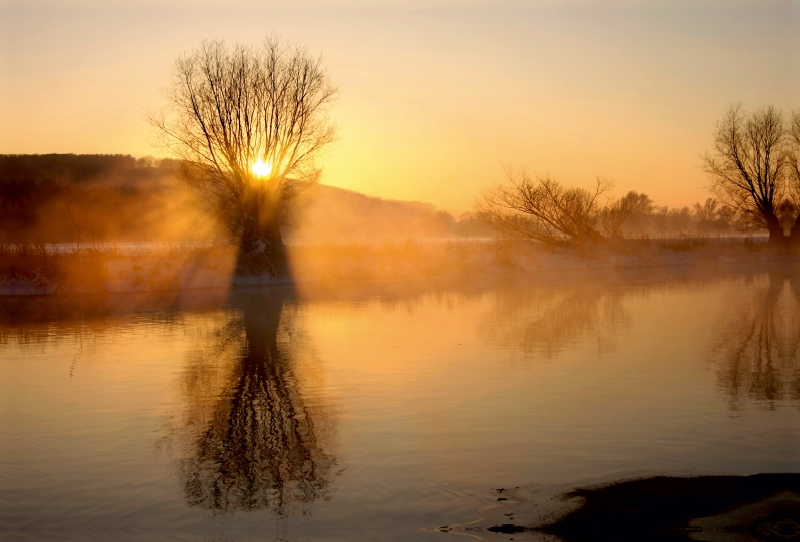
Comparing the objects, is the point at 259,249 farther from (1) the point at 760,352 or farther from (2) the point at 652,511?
(2) the point at 652,511

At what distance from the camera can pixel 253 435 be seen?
7.88 metres

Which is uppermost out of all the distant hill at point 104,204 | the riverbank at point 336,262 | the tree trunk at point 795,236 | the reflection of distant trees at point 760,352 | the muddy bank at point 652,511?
the distant hill at point 104,204

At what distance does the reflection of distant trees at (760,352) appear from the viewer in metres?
9.45

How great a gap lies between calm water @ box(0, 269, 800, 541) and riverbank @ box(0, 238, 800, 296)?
38.2 ft

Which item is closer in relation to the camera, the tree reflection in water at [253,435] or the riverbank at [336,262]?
the tree reflection in water at [253,435]

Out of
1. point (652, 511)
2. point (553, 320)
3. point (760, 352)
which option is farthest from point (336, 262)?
point (652, 511)

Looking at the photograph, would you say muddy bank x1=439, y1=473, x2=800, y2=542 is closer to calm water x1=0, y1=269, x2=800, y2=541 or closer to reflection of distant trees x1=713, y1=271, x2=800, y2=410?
calm water x1=0, y1=269, x2=800, y2=541

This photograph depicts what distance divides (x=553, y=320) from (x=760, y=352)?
5.71m

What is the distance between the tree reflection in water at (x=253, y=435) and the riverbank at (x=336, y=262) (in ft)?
56.8

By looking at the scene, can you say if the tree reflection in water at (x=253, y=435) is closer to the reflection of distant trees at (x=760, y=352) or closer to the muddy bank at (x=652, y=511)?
the muddy bank at (x=652, y=511)

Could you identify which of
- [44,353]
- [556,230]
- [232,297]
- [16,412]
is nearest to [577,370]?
[16,412]

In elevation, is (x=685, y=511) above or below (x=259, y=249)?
below

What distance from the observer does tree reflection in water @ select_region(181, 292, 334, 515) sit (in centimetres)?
622

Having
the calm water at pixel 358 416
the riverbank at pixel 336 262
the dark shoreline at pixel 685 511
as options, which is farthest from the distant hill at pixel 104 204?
the dark shoreline at pixel 685 511
